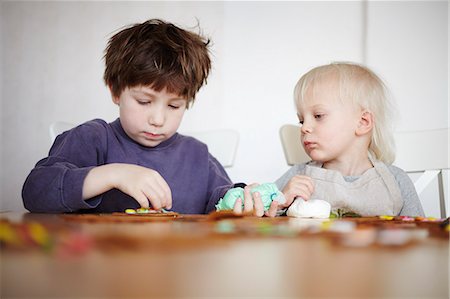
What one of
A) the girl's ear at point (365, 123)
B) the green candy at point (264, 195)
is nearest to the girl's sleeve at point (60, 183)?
the green candy at point (264, 195)

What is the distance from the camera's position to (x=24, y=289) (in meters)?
0.20

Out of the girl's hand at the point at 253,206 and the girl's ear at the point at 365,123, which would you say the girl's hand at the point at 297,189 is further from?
the girl's ear at the point at 365,123

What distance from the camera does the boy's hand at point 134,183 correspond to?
2.49 feet

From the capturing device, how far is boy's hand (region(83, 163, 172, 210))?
76cm

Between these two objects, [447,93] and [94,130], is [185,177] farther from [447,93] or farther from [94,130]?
[447,93]

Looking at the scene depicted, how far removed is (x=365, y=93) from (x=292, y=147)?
46 centimetres

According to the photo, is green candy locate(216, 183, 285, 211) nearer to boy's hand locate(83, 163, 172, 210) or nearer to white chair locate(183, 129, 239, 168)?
boy's hand locate(83, 163, 172, 210)

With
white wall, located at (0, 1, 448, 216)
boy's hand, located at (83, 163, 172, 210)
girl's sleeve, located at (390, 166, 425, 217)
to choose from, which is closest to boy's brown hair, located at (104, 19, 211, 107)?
boy's hand, located at (83, 163, 172, 210)

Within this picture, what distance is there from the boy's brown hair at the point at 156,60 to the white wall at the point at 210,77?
193 centimetres

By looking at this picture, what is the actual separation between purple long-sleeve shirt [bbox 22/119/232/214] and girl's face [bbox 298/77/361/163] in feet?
0.79

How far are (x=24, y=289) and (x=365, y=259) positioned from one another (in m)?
0.17

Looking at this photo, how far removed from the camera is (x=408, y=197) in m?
1.20

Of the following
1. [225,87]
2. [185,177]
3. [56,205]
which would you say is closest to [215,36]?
[225,87]

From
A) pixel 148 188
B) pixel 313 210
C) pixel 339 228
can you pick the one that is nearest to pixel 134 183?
pixel 148 188
